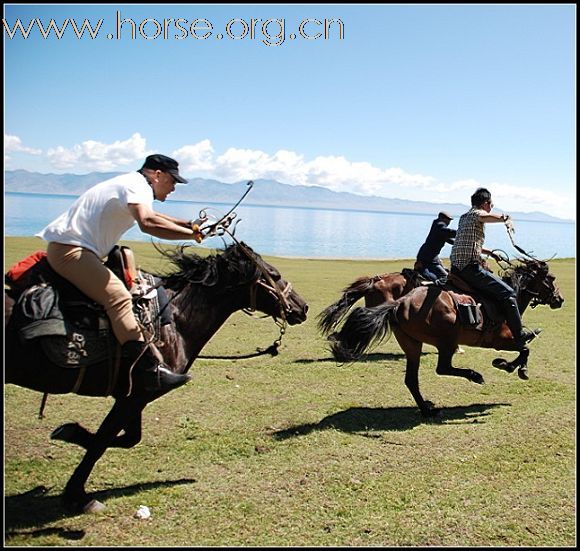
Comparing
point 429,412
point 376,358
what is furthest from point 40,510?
point 376,358

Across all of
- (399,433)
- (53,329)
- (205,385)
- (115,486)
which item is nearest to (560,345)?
(399,433)

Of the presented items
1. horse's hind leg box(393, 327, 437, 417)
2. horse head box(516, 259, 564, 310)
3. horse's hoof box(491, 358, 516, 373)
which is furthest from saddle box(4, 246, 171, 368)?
horse head box(516, 259, 564, 310)

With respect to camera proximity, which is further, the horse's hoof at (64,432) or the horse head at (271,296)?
the horse head at (271,296)

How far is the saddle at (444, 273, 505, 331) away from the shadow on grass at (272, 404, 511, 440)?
1272mm

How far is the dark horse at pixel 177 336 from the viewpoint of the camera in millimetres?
4504

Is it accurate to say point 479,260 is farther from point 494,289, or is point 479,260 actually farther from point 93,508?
point 93,508

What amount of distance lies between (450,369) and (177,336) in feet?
15.2

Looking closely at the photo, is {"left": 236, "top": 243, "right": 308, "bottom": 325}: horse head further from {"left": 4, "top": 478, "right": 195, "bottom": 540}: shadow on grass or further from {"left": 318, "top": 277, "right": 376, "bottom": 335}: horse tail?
{"left": 318, "top": 277, "right": 376, "bottom": 335}: horse tail

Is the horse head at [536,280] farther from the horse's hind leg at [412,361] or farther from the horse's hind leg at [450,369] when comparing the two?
the horse's hind leg at [412,361]

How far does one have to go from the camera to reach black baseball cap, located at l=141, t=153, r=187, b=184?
4668mm

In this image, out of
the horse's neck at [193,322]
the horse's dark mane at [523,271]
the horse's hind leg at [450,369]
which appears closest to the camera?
the horse's neck at [193,322]

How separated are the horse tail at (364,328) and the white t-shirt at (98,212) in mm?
4376

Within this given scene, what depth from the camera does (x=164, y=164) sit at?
4.71 meters

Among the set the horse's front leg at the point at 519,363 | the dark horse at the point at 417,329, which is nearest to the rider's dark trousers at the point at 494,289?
the dark horse at the point at 417,329
